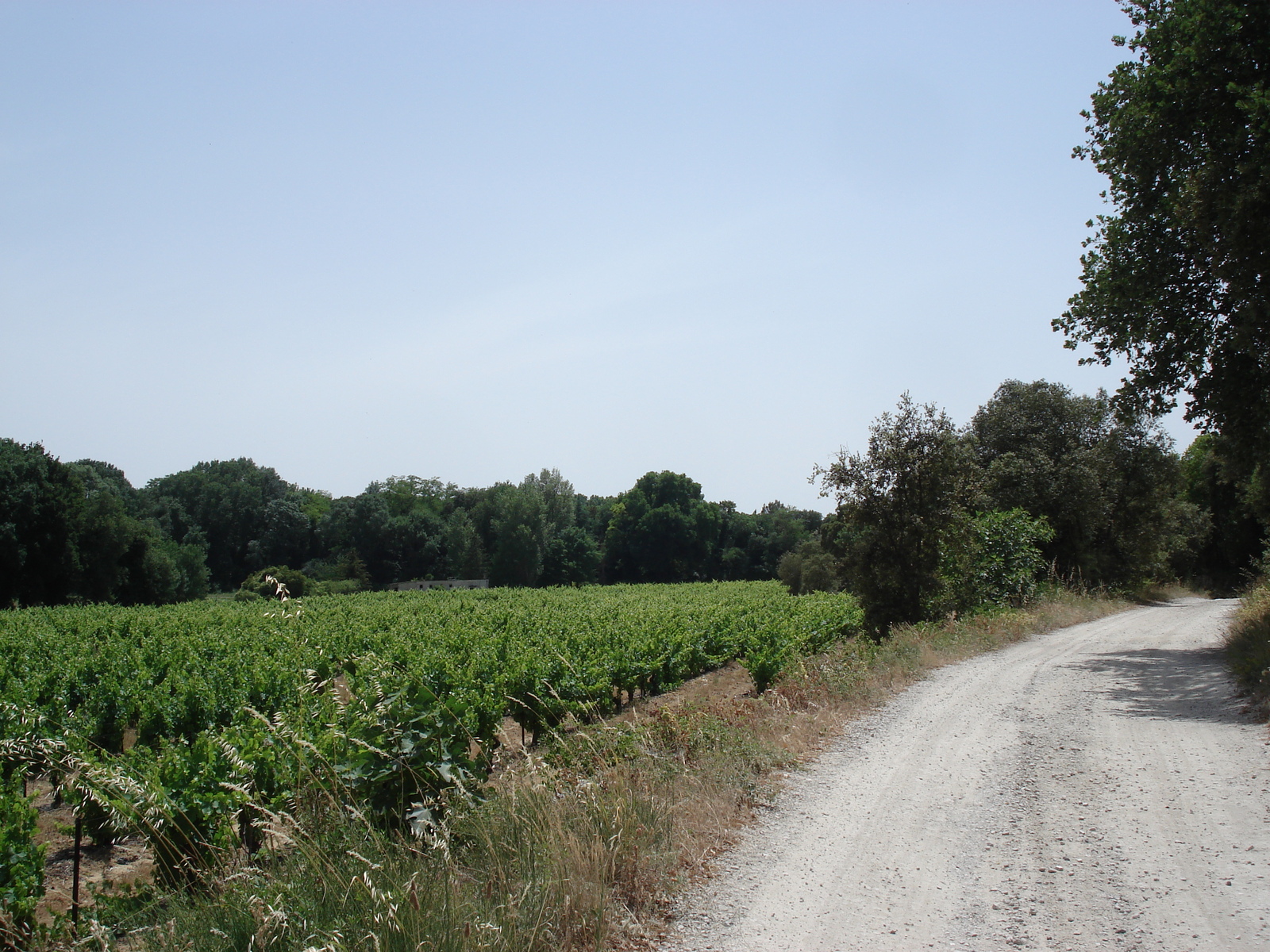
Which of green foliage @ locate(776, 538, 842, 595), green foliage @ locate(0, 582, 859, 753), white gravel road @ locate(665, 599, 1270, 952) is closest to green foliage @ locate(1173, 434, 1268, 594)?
green foliage @ locate(776, 538, 842, 595)

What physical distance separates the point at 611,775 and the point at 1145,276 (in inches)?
497

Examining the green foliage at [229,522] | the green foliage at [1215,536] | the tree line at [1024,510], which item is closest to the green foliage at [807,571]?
the tree line at [1024,510]

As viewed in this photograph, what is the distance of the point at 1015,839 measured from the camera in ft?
15.9

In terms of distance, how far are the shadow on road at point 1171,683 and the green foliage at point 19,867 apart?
9.40m

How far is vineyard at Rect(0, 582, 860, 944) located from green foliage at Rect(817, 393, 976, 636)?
190cm

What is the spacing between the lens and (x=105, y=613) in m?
28.6

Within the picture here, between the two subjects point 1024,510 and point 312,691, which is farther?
point 1024,510

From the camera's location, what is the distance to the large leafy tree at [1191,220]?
10.6 m

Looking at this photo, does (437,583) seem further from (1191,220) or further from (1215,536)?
(1191,220)

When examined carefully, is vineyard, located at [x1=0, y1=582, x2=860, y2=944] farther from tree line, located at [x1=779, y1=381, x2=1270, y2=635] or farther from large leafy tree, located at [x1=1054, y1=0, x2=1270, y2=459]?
large leafy tree, located at [x1=1054, y1=0, x2=1270, y2=459]

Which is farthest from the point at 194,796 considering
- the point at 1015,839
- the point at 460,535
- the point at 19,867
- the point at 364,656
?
the point at 460,535

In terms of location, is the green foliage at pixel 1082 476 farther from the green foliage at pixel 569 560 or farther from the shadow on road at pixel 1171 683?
the green foliage at pixel 569 560

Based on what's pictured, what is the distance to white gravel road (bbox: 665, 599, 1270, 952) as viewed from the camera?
148 inches

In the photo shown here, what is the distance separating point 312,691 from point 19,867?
6.33 ft
